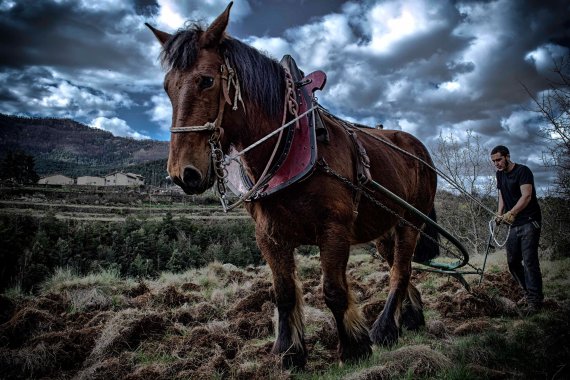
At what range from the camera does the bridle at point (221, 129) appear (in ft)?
7.57

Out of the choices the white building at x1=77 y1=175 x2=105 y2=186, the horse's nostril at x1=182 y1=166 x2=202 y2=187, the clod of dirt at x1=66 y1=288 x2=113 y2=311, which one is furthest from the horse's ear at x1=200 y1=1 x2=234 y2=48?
the white building at x1=77 y1=175 x2=105 y2=186

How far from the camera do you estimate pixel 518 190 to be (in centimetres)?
525

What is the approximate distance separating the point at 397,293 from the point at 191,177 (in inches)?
122

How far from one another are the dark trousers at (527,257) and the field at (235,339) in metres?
0.30

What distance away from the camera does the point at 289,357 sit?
10.0 feet

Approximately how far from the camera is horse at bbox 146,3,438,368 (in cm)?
231

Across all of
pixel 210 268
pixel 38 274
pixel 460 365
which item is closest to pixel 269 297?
pixel 460 365

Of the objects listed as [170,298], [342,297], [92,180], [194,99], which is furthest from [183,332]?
[92,180]

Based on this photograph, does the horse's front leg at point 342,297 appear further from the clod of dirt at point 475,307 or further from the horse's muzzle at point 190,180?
the clod of dirt at point 475,307

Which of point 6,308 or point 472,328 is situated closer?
point 472,328

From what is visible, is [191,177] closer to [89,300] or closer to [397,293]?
[397,293]

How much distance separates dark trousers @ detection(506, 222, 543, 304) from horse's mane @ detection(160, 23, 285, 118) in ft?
14.3

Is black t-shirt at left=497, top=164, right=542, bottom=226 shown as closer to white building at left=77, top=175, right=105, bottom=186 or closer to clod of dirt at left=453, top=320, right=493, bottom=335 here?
clod of dirt at left=453, top=320, right=493, bottom=335

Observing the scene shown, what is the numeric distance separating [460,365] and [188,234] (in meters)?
25.1
